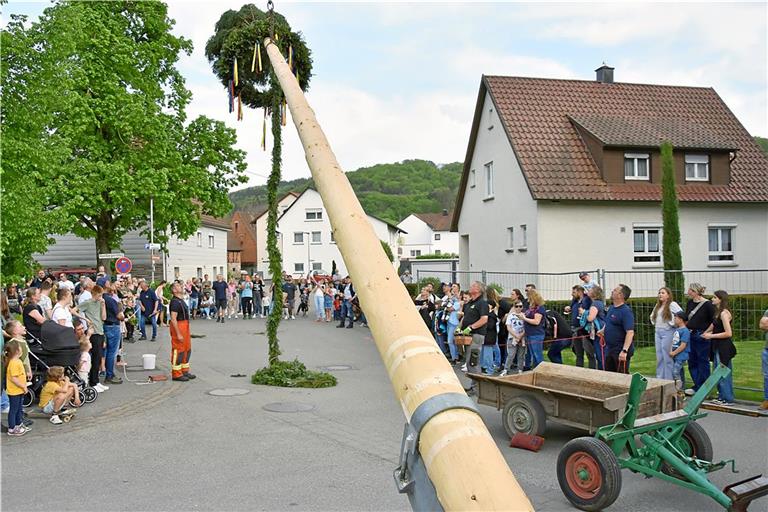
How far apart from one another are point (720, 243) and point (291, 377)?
69.4 ft

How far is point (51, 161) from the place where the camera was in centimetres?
1556

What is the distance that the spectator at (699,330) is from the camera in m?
11.2

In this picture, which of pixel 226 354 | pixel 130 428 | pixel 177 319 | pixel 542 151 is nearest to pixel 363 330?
pixel 226 354

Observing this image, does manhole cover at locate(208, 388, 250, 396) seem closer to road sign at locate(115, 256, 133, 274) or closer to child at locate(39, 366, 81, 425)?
child at locate(39, 366, 81, 425)

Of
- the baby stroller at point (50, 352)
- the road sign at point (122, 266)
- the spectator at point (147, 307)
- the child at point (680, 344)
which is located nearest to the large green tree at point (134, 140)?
the road sign at point (122, 266)

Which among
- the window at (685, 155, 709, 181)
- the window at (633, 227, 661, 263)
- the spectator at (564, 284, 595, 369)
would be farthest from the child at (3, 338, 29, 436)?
the window at (685, 155, 709, 181)

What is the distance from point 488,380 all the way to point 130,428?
509cm

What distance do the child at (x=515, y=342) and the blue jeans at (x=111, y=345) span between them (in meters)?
7.90

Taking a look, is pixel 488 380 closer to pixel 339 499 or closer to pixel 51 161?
pixel 339 499

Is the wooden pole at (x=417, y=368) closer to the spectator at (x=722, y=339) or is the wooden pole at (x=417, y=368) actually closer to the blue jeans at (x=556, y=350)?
the spectator at (x=722, y=339)

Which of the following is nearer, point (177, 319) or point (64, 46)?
point (177, 319)

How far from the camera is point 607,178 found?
2609 centimetres

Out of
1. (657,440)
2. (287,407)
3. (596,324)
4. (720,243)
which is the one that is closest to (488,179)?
(720,243)

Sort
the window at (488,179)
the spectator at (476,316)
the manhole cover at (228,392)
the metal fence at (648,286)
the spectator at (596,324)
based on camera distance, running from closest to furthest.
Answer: the manhole cover at (228,392)
the spectator at (596,324)
the spectator at (476,316)
the metal fence at (648,286)
the window at (488,179)
